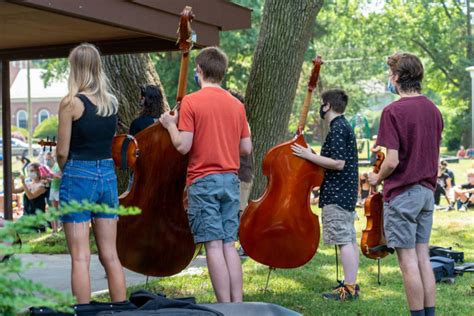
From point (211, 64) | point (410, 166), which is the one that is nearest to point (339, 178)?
point (410, 166)

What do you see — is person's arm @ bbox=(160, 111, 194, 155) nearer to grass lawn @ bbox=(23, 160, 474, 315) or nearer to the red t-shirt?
the red t-shirt

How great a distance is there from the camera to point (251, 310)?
13.6ft

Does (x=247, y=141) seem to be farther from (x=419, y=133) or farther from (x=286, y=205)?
(x=419, y=133)

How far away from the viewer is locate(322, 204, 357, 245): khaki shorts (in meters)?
5.96

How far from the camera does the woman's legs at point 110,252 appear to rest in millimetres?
4641

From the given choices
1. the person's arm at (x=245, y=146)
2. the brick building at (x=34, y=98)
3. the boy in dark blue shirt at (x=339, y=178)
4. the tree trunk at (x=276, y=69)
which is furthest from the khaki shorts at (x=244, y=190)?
the brick building at (x=34, y=98)

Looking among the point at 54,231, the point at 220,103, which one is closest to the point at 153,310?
the point at 220,103

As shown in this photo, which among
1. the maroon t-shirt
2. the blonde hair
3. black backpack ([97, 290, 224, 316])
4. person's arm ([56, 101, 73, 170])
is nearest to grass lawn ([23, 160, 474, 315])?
the maroon t-shirt

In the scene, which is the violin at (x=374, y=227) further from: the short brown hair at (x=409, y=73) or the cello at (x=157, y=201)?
the cello at (x=157, y=201)

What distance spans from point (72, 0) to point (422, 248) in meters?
2.72

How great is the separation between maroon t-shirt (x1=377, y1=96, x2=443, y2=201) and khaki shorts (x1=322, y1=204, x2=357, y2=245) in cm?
121

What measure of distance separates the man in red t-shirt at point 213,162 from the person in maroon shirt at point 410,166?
95cm

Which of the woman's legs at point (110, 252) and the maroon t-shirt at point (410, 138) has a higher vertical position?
the maroon t-shirt at point (410, 138)

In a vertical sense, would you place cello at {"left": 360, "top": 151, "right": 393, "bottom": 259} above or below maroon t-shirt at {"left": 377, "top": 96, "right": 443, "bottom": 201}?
below
